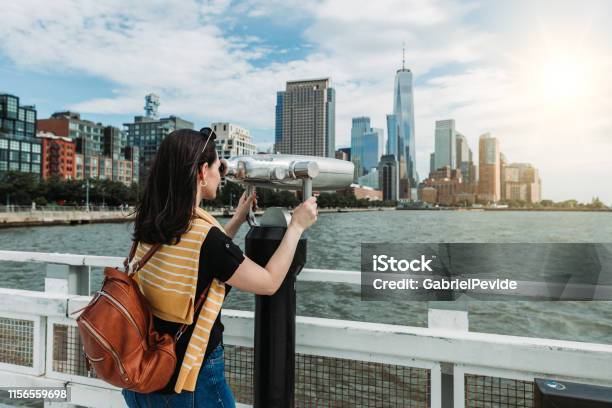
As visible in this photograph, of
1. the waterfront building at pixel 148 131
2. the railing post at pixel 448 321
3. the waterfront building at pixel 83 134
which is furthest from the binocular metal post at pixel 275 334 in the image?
the waterfront building at pixel 148 131

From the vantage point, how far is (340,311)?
9656 millimetres

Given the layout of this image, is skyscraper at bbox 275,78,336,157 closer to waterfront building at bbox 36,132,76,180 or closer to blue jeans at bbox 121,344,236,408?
waterfront building at bbox 36,132,76,180

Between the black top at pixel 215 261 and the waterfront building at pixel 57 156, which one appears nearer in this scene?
the black top at pixel 215 261

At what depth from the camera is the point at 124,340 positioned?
1128mm

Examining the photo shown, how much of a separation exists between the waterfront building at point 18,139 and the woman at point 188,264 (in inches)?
2839

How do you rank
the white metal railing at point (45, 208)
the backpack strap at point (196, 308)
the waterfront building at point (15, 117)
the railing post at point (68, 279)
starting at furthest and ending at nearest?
the waterfront building at point (15, 117) → the white metal railing at point (45, 208) → the railing post at point (68, 279) → the backpack strap at point (196, 308)

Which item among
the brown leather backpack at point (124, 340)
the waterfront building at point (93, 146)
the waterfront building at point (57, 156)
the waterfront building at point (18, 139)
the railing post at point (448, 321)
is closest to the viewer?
the brown leather backpack at point (124, 340)

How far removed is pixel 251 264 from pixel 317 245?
25.0 meters

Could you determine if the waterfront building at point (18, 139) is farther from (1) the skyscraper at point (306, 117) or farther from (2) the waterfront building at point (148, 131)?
(2) the waterfront building at point (148, 131)

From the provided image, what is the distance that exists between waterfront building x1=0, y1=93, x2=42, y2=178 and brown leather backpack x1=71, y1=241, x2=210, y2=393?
7214cm

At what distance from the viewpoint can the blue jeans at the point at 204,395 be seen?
125 centimetres

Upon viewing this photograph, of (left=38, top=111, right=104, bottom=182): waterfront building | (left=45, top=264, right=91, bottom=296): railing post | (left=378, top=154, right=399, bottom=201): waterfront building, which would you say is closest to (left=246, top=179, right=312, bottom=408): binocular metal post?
(left=45, top=264, right=91, bottom=296): railing post

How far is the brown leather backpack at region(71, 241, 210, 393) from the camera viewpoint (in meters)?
1.12

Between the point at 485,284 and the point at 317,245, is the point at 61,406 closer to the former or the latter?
the point at 485,284
